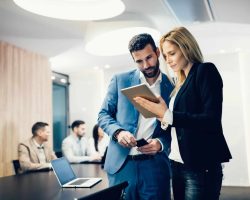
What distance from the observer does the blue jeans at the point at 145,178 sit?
1.59 m

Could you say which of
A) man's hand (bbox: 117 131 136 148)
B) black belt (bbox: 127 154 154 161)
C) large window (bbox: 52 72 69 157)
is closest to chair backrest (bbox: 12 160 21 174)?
large window (bbox: 52 72 69 157)

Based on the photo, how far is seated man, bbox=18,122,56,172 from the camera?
4.29 meters

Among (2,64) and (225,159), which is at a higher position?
(2,64)

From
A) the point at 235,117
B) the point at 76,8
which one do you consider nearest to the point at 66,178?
the point at 76,8

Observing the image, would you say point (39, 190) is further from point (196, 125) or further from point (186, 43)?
point (186, 43)

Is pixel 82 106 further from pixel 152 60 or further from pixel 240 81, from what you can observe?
pixel 152 60

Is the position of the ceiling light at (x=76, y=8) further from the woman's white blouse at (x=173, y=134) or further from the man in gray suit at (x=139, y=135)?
the woman's white blouse at (x=173, y=134)

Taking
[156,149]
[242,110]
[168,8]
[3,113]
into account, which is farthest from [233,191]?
[156,149]

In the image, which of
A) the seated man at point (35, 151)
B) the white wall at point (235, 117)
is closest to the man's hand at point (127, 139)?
the seated man at point (35, 151)

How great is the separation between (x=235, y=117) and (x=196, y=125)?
5041 millimetres

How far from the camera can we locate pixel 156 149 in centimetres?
156

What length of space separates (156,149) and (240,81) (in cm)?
493

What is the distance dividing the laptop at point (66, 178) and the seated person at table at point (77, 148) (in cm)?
310

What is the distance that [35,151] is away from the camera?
4.48 meters
